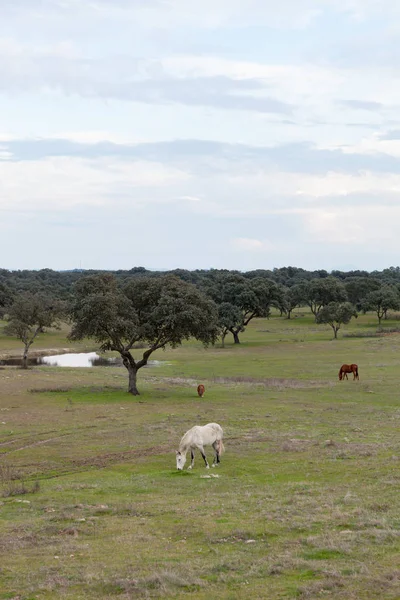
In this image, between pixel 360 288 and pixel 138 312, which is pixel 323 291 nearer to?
pixel 360 288

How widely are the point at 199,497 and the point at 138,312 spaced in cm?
3013

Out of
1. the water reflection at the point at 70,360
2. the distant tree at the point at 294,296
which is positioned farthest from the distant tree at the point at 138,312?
the distant tree at the point at 294,296

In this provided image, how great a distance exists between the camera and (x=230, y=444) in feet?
91.4

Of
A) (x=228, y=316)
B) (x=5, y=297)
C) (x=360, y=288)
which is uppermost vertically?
(x=360, y=288)

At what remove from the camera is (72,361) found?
8669 cm

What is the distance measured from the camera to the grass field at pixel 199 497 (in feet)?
38.0

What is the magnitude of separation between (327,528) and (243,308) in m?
85.3

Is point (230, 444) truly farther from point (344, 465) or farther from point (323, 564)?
point (323, 564)

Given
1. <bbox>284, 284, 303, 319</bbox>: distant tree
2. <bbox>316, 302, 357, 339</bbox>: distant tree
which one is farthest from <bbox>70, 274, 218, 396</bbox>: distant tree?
<bbox>284, 284, 303, 319</bbox>: distant tree

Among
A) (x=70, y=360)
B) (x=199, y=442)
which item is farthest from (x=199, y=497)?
(x=70, y=360)

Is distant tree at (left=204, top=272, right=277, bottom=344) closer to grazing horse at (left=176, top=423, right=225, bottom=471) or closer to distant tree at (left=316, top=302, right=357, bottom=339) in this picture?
distant tree at (left=316, top=302, right=357, bottom=339)

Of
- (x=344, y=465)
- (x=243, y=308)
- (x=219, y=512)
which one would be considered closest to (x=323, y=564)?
(x=219, y=512)

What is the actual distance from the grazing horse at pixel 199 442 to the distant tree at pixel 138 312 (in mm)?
21498

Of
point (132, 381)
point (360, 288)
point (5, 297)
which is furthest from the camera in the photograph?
point (360, 288)
